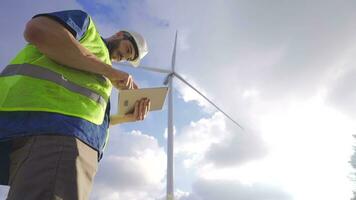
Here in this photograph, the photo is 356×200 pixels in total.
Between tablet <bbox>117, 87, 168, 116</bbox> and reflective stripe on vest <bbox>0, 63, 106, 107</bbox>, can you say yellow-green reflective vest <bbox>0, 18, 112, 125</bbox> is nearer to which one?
reflective stripe on vest <bbox>0, 63, 106, 107</bbox>

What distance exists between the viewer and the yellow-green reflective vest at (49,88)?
2.97m

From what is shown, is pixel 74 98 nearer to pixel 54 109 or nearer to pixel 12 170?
pixel 54 109

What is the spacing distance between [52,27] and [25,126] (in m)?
0.80

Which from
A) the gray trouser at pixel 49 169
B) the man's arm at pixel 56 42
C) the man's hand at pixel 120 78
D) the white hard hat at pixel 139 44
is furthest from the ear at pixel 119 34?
the gray trouser at pixel 49 169

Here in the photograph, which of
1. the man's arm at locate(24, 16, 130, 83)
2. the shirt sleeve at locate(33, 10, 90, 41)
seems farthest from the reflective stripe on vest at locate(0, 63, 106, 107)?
the shirt sleeve at locate(33, 10, 90, 41)

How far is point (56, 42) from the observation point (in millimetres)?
3127

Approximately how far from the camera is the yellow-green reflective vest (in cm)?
297

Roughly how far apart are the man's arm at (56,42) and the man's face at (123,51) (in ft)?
3.28

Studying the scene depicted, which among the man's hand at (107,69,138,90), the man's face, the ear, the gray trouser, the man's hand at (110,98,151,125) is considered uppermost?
the ear

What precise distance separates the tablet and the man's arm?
0.79 meters

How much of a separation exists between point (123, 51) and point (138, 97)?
0.51m

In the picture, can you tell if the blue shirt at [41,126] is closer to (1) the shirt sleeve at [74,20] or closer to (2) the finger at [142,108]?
(1) the shirt sleeve at [74,20]

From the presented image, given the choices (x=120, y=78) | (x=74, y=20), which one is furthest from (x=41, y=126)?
(x=74, y=20)

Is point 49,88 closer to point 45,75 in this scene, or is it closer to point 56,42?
point 45,75
